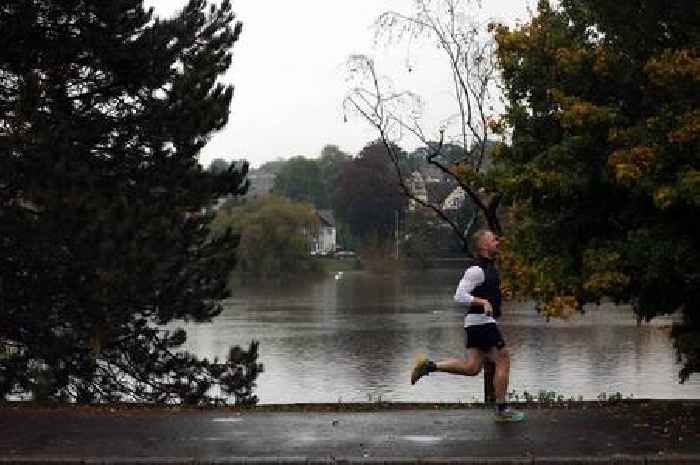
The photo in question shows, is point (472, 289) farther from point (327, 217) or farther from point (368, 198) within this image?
point (327, 217)

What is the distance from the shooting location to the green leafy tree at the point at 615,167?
8.23 m

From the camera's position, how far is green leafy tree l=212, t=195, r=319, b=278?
90.1 metres

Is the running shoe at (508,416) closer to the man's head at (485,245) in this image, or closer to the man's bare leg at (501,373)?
the man's bare leg at (501,373)

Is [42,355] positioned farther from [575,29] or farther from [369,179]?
[369,179]

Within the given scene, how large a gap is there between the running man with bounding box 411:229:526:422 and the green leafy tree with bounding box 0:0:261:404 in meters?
5.00

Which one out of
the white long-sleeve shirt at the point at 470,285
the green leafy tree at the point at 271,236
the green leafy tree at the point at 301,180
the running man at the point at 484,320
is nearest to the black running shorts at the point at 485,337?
the running man at the point at 484,320

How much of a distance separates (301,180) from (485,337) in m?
160

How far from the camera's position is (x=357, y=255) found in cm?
12294

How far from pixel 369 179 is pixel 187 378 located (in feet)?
339

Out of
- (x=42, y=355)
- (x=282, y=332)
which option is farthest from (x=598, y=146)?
(x=282, y=332)

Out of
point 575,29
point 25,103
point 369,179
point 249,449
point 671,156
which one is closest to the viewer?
point 249,449

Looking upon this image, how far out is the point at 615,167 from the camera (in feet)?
27.2

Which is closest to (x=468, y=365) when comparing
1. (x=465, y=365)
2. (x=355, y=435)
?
(x=465, y=365)

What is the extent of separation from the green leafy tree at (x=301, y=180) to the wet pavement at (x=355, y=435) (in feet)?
518
